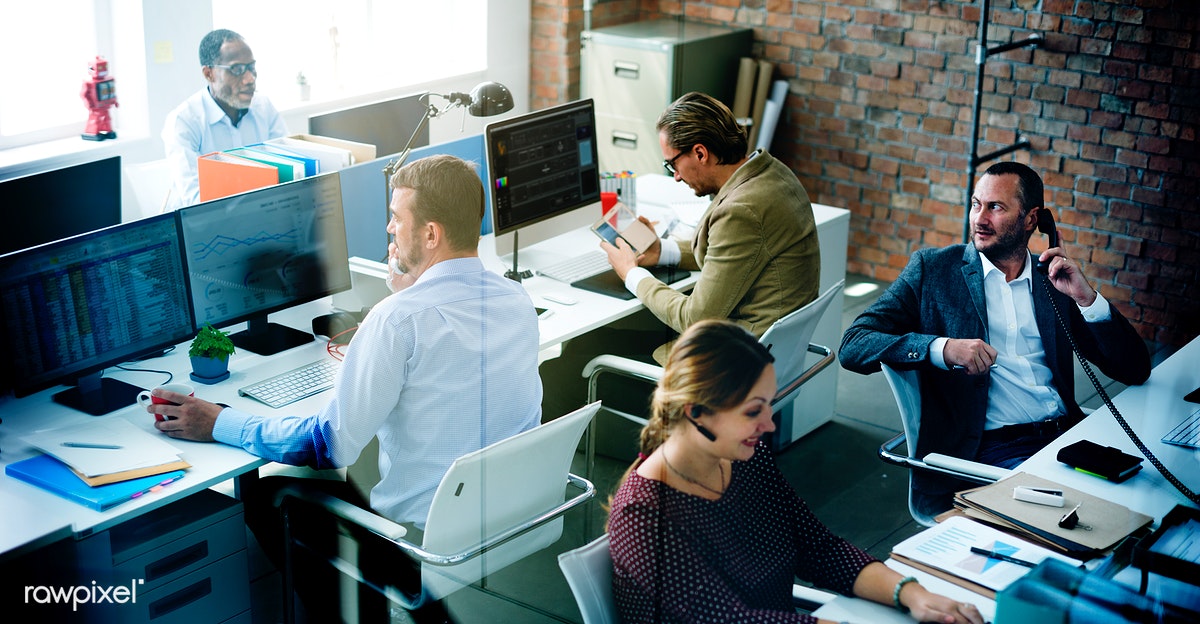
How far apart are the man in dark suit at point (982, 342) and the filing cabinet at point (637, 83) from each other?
1.70 meters

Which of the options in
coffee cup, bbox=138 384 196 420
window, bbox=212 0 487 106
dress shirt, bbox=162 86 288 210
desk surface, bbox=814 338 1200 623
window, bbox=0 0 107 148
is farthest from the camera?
window, bbox=212 0 487 106

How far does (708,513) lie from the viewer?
67.1 inches

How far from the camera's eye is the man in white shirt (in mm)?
2092

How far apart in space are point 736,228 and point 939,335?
0.54 meters

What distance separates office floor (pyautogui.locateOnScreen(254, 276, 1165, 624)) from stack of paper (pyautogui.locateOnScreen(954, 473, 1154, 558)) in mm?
185

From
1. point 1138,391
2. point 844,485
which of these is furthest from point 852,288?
point 1138,391

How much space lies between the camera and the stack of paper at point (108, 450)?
2068mm

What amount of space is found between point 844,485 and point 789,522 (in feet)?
4.55

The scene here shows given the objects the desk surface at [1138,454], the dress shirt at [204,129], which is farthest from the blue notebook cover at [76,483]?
the dress shirt at [204,129]

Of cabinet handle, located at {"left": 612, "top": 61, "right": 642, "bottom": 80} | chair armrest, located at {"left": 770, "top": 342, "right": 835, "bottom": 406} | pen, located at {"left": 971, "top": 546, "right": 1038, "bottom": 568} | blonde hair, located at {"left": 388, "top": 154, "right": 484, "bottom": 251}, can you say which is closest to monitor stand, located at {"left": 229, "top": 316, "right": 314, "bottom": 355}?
blonde hair, located at {"left": 388, "top": 154, "right": 484, "bottom": 251}

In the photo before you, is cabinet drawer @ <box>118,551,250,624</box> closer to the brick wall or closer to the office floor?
the office floor

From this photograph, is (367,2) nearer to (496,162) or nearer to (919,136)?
(496,162)

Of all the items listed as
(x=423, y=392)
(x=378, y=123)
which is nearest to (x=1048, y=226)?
(x=423, y=392)

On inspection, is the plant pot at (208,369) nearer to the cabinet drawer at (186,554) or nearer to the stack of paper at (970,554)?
the cabinet drawer at (186,554)
